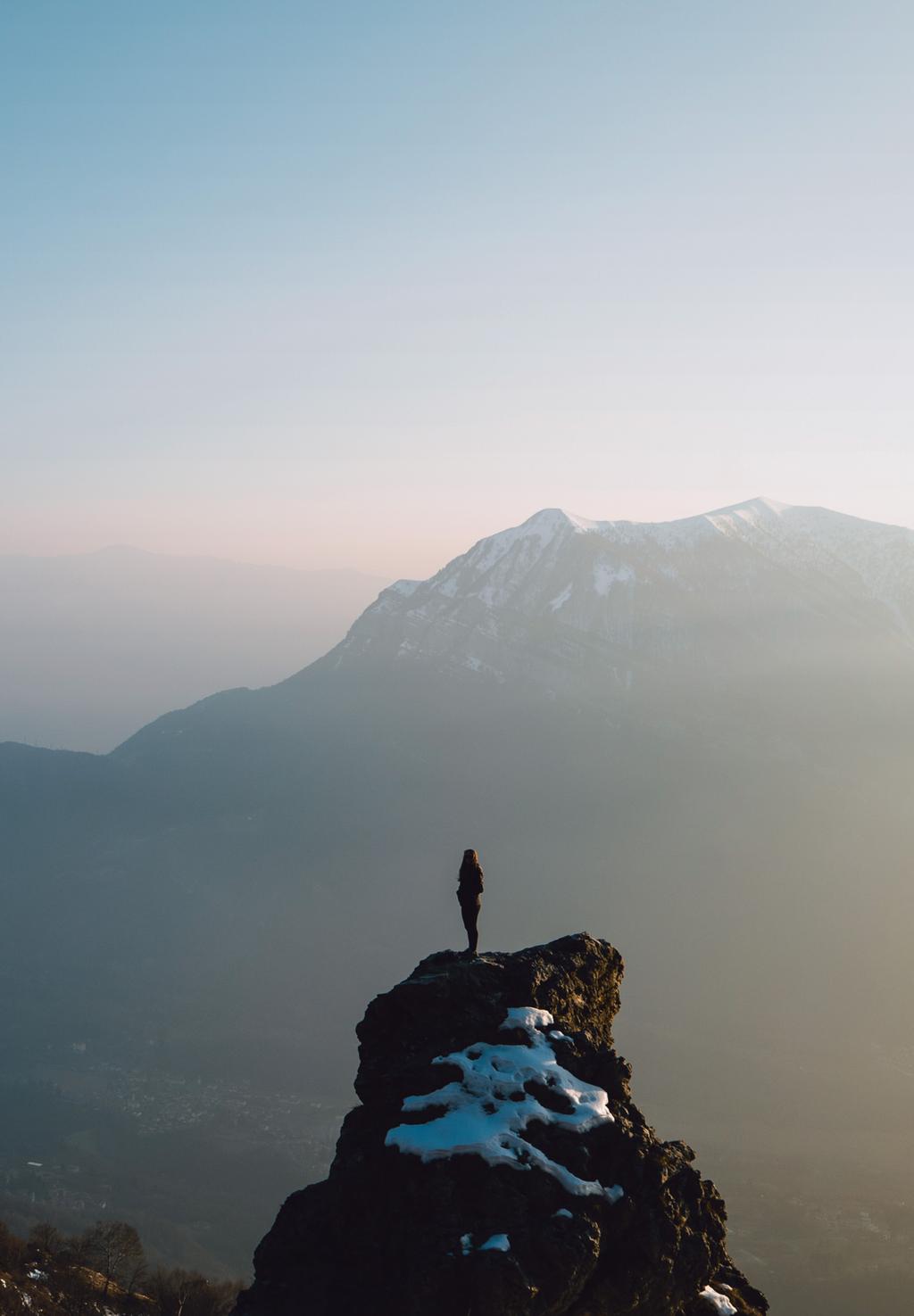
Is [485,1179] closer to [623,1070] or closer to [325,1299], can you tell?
[325,1299]

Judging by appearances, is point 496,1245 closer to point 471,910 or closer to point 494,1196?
point 494,1196

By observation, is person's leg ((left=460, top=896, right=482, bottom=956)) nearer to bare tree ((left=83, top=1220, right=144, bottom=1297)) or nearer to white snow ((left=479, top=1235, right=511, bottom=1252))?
white snow ((left=479, top=1235, right=511, bottom=1252))

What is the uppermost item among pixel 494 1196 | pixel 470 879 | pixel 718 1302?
pixel 470 879

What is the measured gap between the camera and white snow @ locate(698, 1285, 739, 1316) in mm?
31844

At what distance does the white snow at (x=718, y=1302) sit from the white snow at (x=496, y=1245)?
8607 millimetres

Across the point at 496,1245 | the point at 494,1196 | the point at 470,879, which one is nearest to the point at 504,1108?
the point at 494,1196

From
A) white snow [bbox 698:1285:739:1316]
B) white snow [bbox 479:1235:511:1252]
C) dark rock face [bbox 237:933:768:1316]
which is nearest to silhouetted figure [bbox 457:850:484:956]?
dark rock face [bbox 237:933:768:1316]

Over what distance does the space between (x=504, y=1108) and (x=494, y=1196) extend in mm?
2676

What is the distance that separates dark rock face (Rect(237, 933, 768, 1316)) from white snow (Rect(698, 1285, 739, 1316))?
5cm

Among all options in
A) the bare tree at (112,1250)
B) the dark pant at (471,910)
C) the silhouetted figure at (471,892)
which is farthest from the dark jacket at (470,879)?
the bare tree at (112,1250)

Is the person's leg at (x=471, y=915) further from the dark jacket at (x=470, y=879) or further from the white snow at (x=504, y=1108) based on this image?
the white snow at (x=504, y=1108)

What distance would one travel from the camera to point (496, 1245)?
89.6 feet

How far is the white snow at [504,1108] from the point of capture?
2955 centimetres

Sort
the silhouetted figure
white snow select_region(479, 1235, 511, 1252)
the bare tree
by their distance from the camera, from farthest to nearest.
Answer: the bare tree → the silhouetted figure → white snow select_region(479, 1235, 511, 1252)
